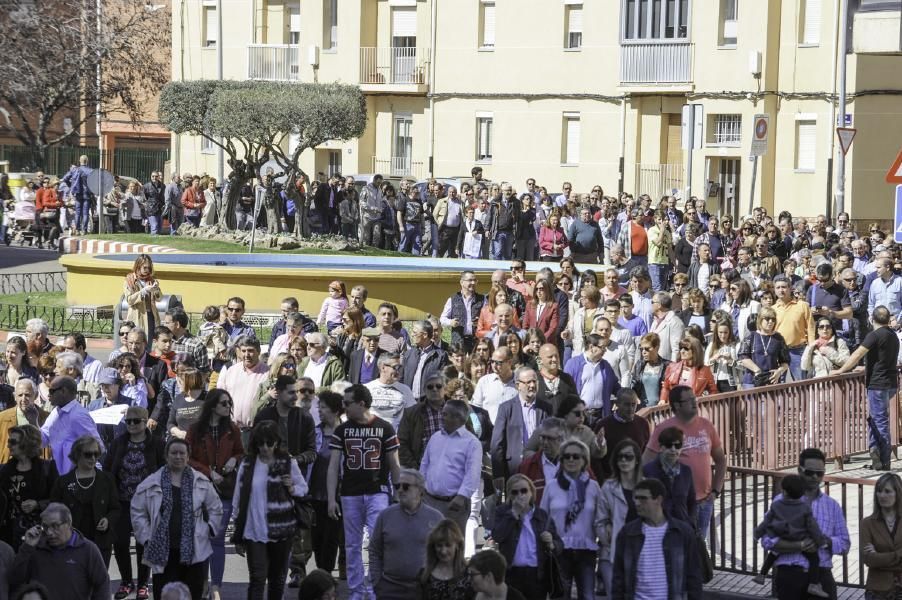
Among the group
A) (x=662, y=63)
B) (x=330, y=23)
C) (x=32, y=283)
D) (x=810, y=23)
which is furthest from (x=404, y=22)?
(x=32, y=283)

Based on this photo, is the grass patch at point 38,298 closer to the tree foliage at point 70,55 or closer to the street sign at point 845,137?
the street sign at point 845,137

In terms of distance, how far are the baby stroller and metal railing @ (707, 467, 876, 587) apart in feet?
96.3

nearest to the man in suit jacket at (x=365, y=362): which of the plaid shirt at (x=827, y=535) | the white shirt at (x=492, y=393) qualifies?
the white shirt at (x=492, y=393)

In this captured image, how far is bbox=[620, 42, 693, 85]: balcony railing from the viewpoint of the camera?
4875 cm

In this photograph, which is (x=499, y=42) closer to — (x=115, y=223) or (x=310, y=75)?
(x=310, y=75)

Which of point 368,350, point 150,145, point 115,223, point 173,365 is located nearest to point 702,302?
point 368,350

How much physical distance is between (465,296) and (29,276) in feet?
46.1

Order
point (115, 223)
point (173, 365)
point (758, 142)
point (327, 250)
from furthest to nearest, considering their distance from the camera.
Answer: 1. point (115, 223)
2. point (327, 250)
3. point (758, 142)
4. point (173, 365)

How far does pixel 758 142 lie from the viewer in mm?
29812

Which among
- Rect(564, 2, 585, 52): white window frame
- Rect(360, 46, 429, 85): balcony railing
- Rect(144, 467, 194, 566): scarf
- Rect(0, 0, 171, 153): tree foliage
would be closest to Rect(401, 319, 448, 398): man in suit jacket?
Rect(144, 467, 194, 566): scarf

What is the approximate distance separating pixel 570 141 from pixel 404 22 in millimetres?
7150

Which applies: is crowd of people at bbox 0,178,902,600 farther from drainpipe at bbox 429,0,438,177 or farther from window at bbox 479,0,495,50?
drainpipe at bbox 429,0,438,177

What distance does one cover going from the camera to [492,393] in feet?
45.7

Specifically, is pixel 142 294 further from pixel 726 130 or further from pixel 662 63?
pixel 662 63
